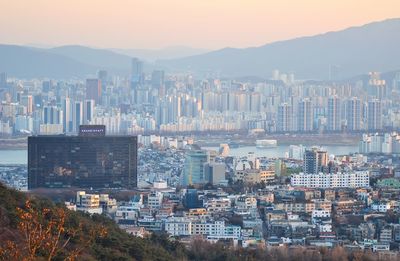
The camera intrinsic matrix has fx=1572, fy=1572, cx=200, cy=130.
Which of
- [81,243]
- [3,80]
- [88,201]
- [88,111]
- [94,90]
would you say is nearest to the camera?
[81,243]

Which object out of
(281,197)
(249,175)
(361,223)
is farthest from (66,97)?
(361,223)

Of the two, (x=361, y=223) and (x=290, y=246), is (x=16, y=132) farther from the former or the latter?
(x=290, y=246)

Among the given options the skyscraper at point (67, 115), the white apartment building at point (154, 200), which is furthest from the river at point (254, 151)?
the white apartment building at point (154, 200)

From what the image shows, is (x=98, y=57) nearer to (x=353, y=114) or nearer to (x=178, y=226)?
(x=353, y=114)

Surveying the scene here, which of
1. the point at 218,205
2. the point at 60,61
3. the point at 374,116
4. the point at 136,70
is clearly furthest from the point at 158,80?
the point at 218,205

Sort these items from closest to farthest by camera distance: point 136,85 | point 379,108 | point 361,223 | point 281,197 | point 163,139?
point 361,223 < point 281,197 < point 163,139 < point 379,108 < point 136,85

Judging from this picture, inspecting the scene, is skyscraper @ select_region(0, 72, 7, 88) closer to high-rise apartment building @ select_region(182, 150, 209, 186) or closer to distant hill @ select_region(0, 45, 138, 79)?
distant hill @ select_region(0, 45, 138, 79)

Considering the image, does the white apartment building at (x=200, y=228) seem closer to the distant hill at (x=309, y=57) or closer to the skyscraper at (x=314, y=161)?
the skyscraper at (x=314, y=161)
